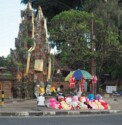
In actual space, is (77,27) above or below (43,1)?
below

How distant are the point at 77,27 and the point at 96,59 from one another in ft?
12.4

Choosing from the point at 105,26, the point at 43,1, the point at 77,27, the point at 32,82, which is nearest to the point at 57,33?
the point at 77,27

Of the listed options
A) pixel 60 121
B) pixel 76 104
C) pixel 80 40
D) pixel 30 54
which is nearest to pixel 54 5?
pixel 80 40

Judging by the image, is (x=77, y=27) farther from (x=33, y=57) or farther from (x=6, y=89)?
(x=6, y=89)

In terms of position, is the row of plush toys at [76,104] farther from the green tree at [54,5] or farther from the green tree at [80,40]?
the green tree at [54,5]

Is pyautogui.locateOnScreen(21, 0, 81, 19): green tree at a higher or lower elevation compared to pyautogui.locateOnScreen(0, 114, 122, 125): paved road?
higher

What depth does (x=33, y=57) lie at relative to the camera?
41188 millimetres

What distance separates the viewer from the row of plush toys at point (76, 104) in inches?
1065

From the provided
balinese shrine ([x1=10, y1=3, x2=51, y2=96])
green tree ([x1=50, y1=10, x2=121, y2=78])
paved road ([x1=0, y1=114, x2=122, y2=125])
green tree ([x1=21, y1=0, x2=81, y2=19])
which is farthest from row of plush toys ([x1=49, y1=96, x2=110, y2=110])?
green tree ([x1=21, y1=0, x2=81, y2=19])

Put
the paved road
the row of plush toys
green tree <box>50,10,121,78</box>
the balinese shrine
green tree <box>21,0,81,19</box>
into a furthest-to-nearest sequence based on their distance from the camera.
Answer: green tree <box>21,0,81,19</box> < green tree <box>50,10,121,78</box> < the balinese shrine < the row of plush toys < the paved road

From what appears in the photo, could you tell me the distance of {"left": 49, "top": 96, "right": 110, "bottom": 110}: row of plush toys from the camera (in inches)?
1065

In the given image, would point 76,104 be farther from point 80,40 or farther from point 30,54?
point 80,40

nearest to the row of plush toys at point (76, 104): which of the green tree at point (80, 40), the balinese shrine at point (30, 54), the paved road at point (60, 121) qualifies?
the paved road at point (60, 121)

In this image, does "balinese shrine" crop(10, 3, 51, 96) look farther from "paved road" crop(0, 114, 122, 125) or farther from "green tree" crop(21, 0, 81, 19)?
"green tree" crop(21, 0, 81, 19)
